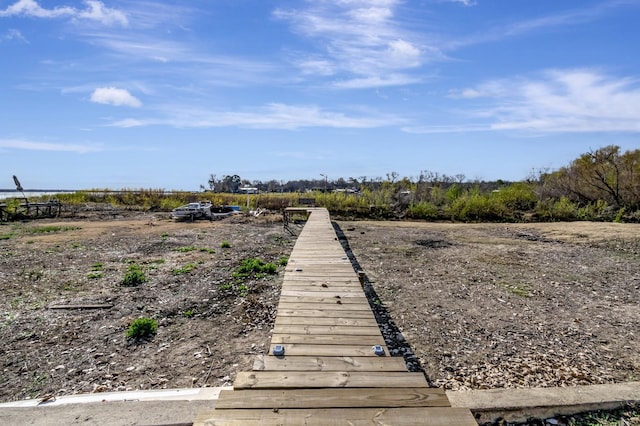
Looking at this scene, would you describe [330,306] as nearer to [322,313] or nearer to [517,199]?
[322,313]

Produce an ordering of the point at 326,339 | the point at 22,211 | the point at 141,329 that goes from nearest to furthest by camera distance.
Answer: the point at 326,339
the point at 141,329
the point at 22,211

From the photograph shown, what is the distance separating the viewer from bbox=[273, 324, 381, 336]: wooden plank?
11.7 feet

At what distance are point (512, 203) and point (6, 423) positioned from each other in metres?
26.8

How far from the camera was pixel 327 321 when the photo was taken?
3.91 meters

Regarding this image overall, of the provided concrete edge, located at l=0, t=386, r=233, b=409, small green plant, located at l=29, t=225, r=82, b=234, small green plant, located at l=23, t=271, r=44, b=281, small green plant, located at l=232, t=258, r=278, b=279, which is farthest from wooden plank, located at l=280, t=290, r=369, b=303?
small green plant, located at l=29, t=225, r=82, b=234

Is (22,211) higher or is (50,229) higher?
(22,211)

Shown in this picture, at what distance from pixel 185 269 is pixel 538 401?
23.8 ft

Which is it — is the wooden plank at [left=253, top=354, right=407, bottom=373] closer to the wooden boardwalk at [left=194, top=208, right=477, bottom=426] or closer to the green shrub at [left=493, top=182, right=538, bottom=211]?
the wooden boardwalk at [left=194, top=208, right=477, bottom=426]

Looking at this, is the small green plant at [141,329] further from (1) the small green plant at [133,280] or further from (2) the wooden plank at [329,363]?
(2) the wooden plank at [329,363]

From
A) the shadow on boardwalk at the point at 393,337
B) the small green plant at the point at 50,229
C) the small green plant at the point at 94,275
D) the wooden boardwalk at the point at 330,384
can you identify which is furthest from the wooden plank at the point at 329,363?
the small green plant at the point at 50,229

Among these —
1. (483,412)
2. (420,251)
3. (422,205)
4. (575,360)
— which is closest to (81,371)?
(483,412)

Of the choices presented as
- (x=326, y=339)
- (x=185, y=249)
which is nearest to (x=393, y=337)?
(x=326, y=339)

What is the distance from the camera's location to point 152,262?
9.34 m

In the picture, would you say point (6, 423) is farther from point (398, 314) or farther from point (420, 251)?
point (420, 251)
